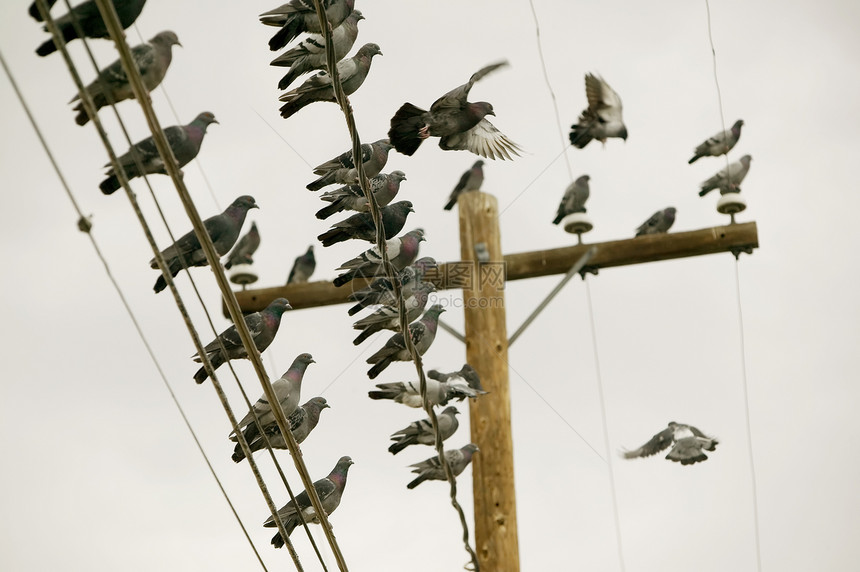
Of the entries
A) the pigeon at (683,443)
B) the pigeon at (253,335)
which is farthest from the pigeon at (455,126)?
the pigeon at (683,443)

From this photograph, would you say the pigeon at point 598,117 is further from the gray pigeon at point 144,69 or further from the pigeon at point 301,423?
the gray pigeon at point 144,69

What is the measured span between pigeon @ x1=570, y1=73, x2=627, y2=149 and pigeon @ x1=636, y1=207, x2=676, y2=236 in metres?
1.42

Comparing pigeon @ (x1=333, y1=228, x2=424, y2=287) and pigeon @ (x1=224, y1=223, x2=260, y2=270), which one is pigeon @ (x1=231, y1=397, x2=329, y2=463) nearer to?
pigeon @ (x1=333, y1=228, x2=424, y2=287)

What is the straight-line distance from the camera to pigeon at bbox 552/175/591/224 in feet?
25.1

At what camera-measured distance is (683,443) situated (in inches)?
344

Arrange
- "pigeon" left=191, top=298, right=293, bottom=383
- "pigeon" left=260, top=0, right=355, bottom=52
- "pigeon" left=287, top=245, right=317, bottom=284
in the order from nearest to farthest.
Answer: "pigeon" left=260, top=0, right=355, bottom=52
"pigeon" left=191, top=298, right=293, bottom=383
"pigeon" left=287, top=245, right=317, bottom=284

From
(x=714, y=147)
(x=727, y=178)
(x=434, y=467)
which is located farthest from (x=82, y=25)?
→ (x=714, y=147)

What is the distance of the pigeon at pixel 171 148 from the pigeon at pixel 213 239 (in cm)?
32

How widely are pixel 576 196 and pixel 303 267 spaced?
15.5 feet

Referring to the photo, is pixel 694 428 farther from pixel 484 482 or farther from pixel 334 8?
pixel 334 8

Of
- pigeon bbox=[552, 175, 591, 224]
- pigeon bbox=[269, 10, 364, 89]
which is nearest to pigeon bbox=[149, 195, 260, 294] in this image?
pigeon bbox=[269, 10, 364, 89]

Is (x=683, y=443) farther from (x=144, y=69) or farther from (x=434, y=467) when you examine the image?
(x=144, y=69)

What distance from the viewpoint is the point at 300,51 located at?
4434 mm

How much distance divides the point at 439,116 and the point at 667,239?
1.74 meters
